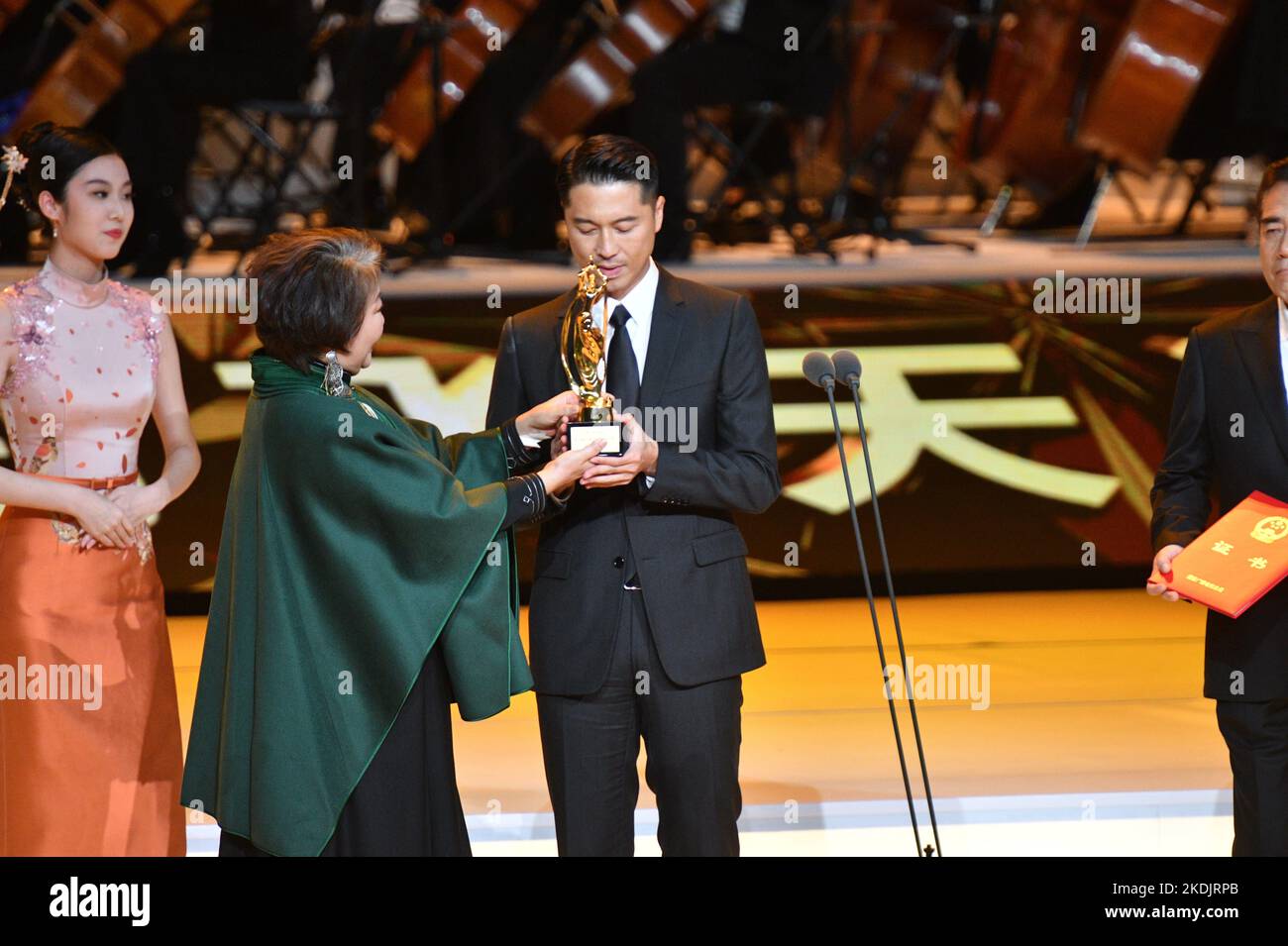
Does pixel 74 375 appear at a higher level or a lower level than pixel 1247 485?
higher

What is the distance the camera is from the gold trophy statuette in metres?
2.79

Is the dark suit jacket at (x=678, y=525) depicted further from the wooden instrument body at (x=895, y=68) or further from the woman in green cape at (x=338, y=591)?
the wooden instrument body at (x=895, y=68)

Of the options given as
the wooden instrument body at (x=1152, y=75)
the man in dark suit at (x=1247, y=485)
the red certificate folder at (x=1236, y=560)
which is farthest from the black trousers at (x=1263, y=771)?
the wooden instrument body at (x=1152, y=75)

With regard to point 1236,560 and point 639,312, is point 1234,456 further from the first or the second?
point 639,312

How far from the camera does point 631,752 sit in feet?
10.0

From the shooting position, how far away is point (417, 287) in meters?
5.48

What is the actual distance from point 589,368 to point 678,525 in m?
0.37

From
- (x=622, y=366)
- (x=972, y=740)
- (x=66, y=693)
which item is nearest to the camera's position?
(x=622, y=366)

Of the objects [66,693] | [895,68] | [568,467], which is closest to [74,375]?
[66,693]

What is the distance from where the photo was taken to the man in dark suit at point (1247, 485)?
2.97m

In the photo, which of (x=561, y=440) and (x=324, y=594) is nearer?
(x=324, y=594)

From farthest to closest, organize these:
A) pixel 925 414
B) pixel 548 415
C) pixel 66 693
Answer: pixel 925 414 → pixel 66 693 → pixel 548 415

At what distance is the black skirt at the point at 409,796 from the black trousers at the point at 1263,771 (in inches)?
57.4

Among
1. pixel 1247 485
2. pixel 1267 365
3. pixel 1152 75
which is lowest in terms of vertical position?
pixel 1247 485
